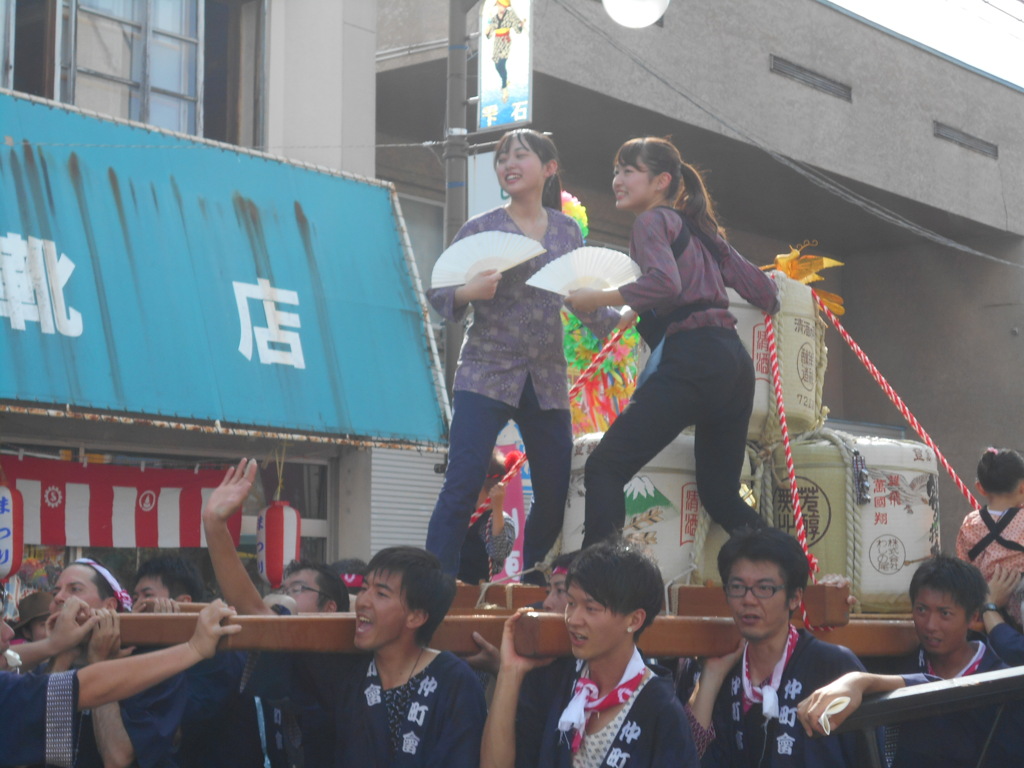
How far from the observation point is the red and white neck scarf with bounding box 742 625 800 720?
3.49 metres

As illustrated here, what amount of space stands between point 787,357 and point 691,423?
849 millimetres

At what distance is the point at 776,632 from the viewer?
141 inches

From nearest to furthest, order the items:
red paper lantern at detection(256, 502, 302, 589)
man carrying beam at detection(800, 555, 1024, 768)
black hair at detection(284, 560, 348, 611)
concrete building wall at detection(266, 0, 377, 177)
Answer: man carrying beam at detection(800, 555, 1024, 768) → black hair at detection(284, 560, 348, 611) → red paper lantern at detection(256, 502, 302, 589) → concrete building wall at detection(266, 0, 377, 177)

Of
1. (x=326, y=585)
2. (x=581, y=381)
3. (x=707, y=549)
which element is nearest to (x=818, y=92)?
(x=581, y=381)

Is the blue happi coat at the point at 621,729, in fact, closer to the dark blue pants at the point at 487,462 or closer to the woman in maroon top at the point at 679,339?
the woman in maroon top at the point at 679,339

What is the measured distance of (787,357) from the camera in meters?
5.29

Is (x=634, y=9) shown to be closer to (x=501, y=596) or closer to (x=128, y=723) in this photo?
(x=501, y=596)

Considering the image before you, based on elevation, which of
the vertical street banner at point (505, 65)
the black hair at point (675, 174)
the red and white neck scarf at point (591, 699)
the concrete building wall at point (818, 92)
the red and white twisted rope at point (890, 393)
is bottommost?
the red and white neck scarf at point (591, 699)

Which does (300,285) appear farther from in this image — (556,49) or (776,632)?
(776,632)

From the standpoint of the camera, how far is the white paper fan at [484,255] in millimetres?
4715

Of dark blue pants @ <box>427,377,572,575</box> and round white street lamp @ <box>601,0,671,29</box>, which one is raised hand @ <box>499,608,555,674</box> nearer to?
dark blue pants @ <box>427,377,572,575</box>

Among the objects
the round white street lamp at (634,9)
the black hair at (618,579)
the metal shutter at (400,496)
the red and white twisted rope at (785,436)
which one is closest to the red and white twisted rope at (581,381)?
the red and white twisted rope at (785,436)

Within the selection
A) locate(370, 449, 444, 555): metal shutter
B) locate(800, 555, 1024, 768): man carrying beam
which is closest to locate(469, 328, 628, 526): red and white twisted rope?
locate(800, 555, 1024, 768): man carrying beam

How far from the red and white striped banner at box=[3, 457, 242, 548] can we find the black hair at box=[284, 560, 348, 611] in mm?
5759
